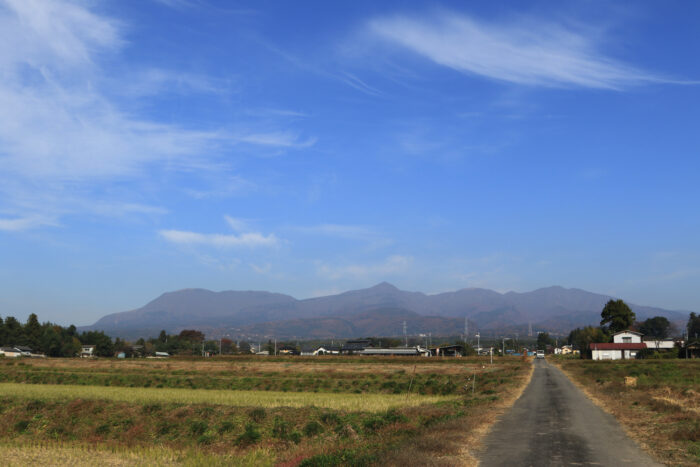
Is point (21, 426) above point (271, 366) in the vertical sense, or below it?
above

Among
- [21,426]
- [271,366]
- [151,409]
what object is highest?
[151,409]

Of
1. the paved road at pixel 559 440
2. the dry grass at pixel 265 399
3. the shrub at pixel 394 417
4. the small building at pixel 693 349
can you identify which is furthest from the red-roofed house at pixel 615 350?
the shrub at pixel 394 417

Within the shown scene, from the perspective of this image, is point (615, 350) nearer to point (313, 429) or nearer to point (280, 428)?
point (313, 429)

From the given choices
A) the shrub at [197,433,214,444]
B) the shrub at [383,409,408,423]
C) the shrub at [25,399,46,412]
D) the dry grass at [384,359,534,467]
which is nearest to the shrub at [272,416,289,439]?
the shrub at [197,433,214,444]

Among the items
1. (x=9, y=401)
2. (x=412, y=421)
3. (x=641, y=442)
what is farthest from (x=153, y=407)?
(x=641, y=442)

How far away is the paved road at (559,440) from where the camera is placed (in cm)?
1733

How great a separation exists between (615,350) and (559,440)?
114981 millimetres

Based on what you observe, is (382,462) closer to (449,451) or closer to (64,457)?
(449,451)

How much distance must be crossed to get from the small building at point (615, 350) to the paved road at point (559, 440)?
99.7 metres

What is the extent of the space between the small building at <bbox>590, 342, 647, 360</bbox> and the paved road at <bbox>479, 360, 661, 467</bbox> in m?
99.7

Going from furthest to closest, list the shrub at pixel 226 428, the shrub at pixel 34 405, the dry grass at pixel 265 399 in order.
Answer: the dry grass at pixel 265 399
the shrub at pixel 34 405
the shrub at pixel 226 428

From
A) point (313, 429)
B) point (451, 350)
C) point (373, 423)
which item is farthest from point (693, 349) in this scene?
point (313, 429)

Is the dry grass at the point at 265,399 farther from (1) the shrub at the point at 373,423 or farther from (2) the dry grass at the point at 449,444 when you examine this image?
(2) the dry grass at the point at 449,444

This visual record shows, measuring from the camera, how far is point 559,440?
817 inches
